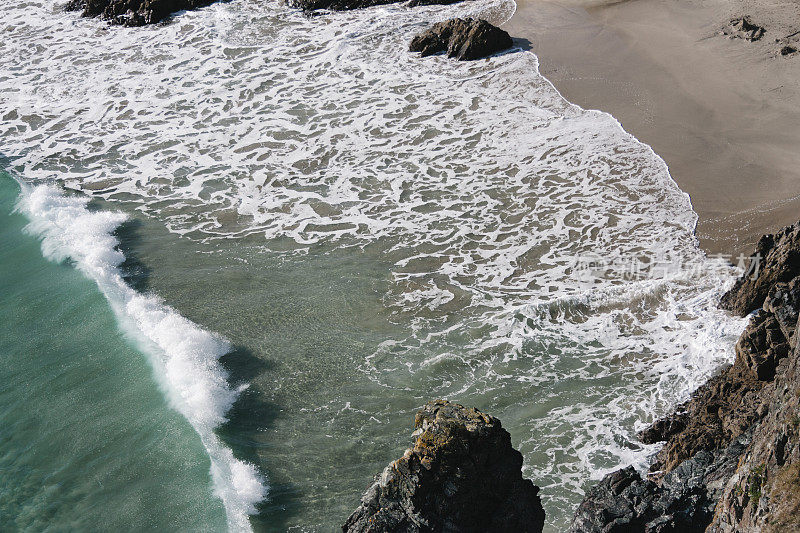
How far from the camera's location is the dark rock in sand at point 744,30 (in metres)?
14.4

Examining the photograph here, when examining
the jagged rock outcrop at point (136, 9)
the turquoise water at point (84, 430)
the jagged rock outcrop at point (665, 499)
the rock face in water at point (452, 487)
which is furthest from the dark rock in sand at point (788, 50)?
the jagged rock outcrop at point (136, 9)

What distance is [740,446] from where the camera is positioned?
4988mm

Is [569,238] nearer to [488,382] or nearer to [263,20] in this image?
[488,382]

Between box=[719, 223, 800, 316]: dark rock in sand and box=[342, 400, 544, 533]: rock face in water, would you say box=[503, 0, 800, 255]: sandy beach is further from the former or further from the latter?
box=[342, 400, 544, 533]: rock face in water

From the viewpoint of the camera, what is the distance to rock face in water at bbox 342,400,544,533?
14.5ft

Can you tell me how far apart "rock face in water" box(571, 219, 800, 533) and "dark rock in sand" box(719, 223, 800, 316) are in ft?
0.04

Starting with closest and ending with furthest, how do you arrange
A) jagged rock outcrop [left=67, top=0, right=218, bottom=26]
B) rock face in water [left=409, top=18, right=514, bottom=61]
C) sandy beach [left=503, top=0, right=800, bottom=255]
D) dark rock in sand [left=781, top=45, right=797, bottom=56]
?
1. sandy beach [left=503, top=0, right=800, bottom=255]
2. dark rock in sand [left=781, top=45, right=797, bottom=56]
3. rock face in water [left=409, top=18, right=514, bottom=61]
4. jagged rock outcrop [left=67, top=0, right=218, bottom=26]

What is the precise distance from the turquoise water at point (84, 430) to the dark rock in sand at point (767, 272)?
19.9 feet

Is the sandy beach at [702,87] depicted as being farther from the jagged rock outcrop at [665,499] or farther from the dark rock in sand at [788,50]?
the jagged rock outcrop at [665,499]

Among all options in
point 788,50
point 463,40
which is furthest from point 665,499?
point 463,40

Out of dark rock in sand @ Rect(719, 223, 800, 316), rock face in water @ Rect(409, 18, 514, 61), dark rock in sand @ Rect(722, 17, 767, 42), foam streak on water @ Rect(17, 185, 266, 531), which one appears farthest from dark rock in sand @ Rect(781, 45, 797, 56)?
foam streak on water @ Rect(17, 185, 266, 531)

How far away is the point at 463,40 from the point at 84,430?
12.0 metres

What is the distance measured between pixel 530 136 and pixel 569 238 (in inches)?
127

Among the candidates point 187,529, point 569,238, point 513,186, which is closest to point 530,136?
point 513,186
